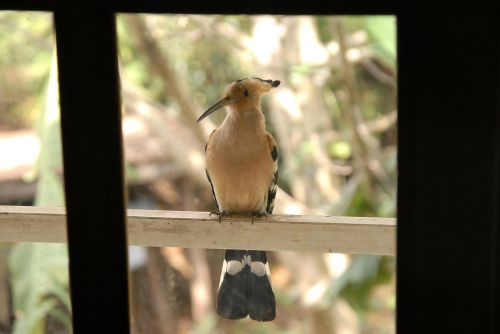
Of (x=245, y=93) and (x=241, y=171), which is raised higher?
(x=245, y=93)

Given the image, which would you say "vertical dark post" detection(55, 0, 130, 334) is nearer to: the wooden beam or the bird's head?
the wooden beam

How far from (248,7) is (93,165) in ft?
0.91

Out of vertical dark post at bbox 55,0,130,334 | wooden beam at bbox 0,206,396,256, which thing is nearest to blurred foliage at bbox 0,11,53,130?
wooden beam at bbox 0,206,396,256

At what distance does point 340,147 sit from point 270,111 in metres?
0.44

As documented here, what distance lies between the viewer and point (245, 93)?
2.37 metres

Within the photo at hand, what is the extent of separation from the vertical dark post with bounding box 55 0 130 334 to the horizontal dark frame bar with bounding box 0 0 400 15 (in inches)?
1.0

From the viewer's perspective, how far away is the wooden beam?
1497 mm
